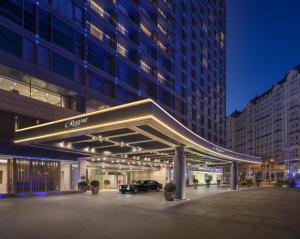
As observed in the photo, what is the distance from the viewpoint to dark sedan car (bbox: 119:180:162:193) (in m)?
39.3

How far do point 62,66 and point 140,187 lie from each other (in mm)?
17701

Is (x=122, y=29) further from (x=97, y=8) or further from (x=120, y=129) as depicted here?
(x=120, y=129)

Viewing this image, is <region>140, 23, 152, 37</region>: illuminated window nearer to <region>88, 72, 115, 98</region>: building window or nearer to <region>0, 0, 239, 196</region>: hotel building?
<region>0, 0, 239, 196</region>: hotel building

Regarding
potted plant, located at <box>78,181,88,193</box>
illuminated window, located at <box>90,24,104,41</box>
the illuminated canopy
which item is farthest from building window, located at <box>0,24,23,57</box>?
potted plant, located at <box>78,181,88,193</box>

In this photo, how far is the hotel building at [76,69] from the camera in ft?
99.7

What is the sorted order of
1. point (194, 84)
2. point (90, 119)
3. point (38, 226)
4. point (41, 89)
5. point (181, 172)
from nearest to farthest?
1. point (38, 226)
2. point (90, 119)
3. point (181, 172)
4. point (41, 89)
5. point (194, 84)

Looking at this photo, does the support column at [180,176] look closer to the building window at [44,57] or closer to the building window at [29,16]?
the building window at [44,57]

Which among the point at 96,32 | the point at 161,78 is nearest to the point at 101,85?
the point at 96,32

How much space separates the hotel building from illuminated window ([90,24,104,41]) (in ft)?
0.42

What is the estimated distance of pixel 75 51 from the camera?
38.5 meters

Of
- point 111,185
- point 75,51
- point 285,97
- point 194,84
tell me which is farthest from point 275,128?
point 75,51

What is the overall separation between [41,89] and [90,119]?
49.4ft

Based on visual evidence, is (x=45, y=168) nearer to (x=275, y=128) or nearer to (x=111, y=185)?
(x=111, y=185)

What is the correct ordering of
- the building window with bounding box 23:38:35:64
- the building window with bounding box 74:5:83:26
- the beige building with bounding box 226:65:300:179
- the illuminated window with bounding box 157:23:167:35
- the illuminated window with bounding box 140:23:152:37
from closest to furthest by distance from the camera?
the building window with bounding box 23:38:35:64 < the building window with bounding box 74:5:83:26 < the illuminated window with bounding box 140:23:152:37 < the illuminated window with bounding box 157:23:167:35 < the beige building with bounding box 226:65:300:179
